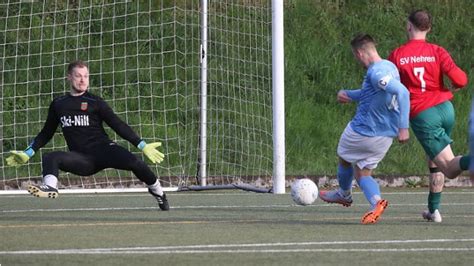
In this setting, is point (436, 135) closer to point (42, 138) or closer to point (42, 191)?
point (42, 191)

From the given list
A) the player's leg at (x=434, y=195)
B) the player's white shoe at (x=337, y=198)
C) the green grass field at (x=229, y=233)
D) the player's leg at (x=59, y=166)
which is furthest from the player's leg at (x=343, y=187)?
the player's leg at (x=59, y=166)

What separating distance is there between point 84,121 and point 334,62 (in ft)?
32.2

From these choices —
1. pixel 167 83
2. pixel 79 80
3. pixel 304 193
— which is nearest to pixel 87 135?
pixel 79 80

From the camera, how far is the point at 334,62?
65.9 ft

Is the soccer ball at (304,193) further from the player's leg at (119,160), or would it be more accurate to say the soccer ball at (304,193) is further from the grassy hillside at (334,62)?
the grassy hillside at (334,62)

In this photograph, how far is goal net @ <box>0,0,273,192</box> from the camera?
1552 centimetres

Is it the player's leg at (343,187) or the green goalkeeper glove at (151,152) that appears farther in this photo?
the green goalkeeper glove at (151,152)

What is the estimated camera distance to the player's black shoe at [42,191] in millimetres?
9891

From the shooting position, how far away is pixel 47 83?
16.5 metres

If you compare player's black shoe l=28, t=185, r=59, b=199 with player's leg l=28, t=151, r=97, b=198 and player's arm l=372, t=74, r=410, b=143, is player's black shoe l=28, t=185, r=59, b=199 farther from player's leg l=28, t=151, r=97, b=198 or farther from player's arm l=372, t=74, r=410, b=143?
player's arm l=372, t=74, r=410, b=143

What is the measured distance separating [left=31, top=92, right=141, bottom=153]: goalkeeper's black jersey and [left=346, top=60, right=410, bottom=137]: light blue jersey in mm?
1859

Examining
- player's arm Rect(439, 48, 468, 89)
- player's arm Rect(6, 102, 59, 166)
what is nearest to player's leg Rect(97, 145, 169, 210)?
player's arm Rect(6, 102, 59, 166)

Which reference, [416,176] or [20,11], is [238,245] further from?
[20,11]

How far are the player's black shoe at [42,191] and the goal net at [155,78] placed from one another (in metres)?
5.10
